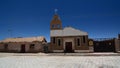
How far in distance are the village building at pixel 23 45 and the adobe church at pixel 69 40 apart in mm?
3225

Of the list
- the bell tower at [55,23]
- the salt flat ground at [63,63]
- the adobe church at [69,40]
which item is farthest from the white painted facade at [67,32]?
the salt flat ground at [63,63]

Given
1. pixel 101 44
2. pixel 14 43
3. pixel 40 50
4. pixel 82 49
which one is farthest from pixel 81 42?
pixel 14 43

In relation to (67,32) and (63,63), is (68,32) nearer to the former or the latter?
(67,32)

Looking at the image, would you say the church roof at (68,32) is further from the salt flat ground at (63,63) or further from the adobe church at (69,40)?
the salt flat ground at (63,63)

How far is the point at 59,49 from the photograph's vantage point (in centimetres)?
3008

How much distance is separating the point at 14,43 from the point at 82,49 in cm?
1568

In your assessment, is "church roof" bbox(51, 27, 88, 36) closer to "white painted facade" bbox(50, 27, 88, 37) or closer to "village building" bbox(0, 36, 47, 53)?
"white painted facade" bbox(50, 27, 88, 37)

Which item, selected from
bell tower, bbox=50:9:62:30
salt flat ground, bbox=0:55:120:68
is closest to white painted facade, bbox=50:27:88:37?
bell tower, bbox=50:9:62:30

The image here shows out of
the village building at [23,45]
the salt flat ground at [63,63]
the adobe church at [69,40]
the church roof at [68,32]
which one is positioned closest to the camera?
the salt flat ground at [63,63]

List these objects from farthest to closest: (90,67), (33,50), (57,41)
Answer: (33,50), (57,41), (90,67)

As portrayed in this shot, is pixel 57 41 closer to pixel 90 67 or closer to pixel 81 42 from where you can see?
pixel 81 42

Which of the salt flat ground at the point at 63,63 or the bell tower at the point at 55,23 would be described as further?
the bell tower at the point at 55,23

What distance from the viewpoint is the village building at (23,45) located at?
107ft

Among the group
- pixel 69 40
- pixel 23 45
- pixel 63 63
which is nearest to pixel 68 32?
pixel 69 40
